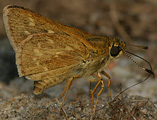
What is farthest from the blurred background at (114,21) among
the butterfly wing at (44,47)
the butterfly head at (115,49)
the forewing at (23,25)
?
the forewing at (23,25)

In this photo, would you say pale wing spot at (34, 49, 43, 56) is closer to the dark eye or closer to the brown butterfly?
the brown butterfly

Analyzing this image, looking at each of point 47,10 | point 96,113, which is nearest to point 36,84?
point 96,113

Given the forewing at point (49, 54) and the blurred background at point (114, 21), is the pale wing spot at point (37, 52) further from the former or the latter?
the blurred background at point (114, 21)

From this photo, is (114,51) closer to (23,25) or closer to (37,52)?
(37,52)

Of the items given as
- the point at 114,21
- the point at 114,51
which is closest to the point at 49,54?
the point at 114,51

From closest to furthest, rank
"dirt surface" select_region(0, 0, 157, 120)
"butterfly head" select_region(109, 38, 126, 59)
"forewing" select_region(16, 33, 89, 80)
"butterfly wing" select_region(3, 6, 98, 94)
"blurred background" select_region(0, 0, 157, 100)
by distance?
"dirt surface" select_region(0, 0, 157, 120) → "butterfly wing" select_region(3, 6, 98, 94) → "forewing" select_region(16, 33, 89, 80) → "butterfly head" select_region(109, 38, 126, 59) → "blurred background" select_region(0, 0, 157, 100)

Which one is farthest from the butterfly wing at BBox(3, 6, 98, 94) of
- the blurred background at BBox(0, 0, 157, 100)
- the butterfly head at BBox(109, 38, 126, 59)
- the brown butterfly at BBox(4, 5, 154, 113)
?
the blurred background at BBox(0, 0, 157, 100)

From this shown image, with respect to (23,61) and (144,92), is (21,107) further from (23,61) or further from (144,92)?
(144,92)
